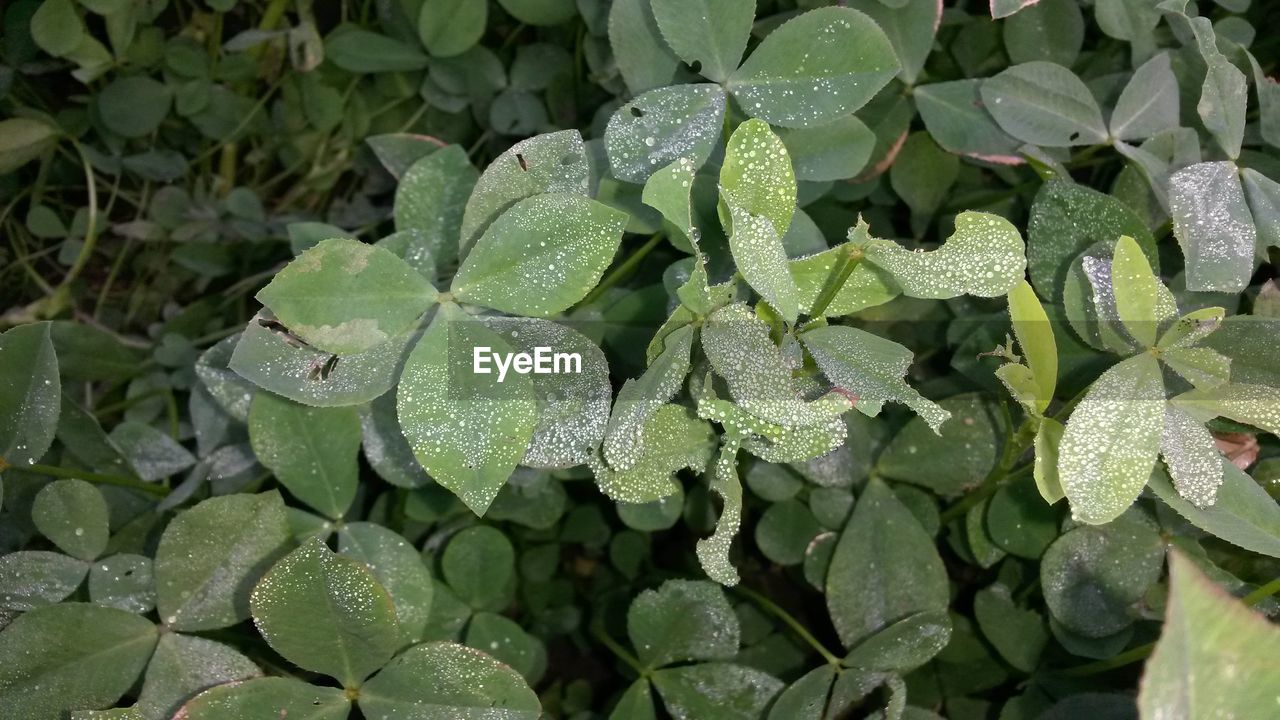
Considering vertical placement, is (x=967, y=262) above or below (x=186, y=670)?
above

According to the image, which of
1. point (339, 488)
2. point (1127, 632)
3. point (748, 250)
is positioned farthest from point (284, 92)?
point (1127, 632)

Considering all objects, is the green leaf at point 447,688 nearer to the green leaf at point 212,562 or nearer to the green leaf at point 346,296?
the green leaf at point 212,562

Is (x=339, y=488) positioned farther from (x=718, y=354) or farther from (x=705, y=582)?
(x=718, y=354)

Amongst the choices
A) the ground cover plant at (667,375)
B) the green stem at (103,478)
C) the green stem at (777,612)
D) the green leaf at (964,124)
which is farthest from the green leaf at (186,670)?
the green leaf at (964,124)

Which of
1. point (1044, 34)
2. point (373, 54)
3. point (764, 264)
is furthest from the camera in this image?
point (373, 54)

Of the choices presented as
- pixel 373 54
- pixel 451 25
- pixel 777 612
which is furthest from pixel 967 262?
pixel 373 54

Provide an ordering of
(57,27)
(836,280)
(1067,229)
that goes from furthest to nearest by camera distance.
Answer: (57,27)
(1067,229)
(836,280)

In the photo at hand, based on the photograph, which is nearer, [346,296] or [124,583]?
[346,296]

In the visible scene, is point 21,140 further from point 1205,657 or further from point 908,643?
point 1205,657
